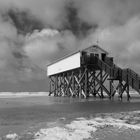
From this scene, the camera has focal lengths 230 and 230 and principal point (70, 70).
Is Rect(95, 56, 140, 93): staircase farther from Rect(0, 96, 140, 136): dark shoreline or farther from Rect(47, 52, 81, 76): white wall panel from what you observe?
Rect(0, 96, 140, 136): dark shoreline

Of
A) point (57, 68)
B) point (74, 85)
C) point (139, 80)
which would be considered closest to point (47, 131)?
point (139, 80)

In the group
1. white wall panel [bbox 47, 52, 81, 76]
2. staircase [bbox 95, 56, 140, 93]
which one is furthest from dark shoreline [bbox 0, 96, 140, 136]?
white wall panel [bbox 47, 52, 81, 76]

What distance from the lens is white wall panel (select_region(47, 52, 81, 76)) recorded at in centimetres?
3622

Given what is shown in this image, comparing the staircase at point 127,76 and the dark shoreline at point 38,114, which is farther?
the staircase at point 127,76

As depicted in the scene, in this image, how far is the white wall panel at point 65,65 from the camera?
36.2 metres

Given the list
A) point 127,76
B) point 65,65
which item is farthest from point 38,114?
point 65,65

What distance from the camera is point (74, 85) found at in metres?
42.8

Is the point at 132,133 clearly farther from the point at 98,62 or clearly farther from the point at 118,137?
the point at 98,62

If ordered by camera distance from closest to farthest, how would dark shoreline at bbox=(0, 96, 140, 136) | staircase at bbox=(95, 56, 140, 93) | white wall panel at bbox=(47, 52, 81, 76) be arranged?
dark shoreline at bbox=(0, 96, 140, 136), staircase at bbox=(95, 56, 140, 93), white wall panel at bbox=(47, 52, 81, 76)

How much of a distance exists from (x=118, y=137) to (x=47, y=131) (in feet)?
8.76

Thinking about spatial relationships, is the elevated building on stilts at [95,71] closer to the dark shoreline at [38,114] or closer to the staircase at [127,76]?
the staircase at [127,76]

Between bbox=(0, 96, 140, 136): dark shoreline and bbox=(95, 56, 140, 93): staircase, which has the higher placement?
bbox=(95, 56, 140, 93): staircase

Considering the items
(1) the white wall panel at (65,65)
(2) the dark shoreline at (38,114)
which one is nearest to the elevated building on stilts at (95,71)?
(1) the white wall panel at (65,65)

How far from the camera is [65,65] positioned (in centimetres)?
4181
